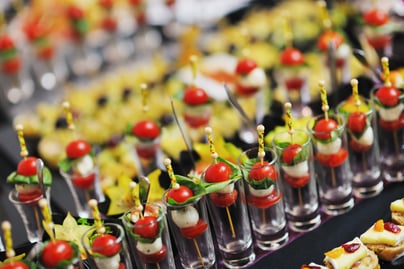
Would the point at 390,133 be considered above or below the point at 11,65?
below

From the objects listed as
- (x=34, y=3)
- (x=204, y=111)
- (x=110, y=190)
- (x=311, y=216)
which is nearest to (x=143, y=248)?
(x=110, y=190)

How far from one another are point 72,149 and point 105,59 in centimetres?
187

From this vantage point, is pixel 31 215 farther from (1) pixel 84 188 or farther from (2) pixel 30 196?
(1) pixel 84 188

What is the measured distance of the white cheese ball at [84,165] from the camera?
9.27 feet

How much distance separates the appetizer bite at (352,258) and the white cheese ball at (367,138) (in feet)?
1.34

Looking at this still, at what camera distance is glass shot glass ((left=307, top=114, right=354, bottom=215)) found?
98.9 inches

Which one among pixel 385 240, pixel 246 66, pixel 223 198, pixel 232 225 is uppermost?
pixel 246 66

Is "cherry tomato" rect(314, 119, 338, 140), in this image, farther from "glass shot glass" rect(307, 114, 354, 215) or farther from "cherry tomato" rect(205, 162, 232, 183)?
"cherry tomato" rect(205, 162, 232, 183)

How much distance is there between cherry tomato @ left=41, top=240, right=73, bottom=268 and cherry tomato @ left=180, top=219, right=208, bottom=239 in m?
0.36

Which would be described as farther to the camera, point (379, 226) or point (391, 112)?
point (391, 112)

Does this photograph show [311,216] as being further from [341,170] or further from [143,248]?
[143,248]

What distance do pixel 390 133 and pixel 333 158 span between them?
0.29 m

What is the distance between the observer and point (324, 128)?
251 cm

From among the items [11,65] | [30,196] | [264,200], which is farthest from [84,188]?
[11,65]
